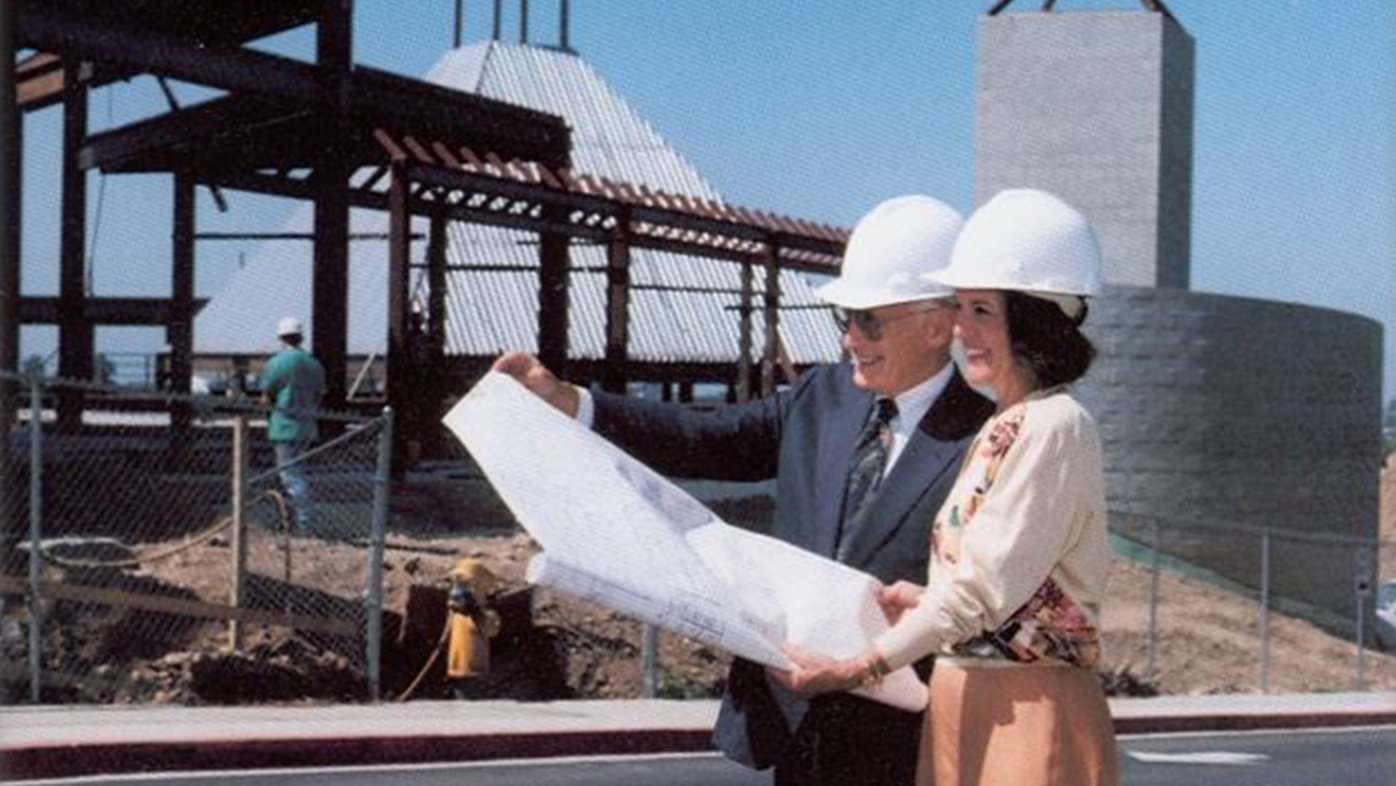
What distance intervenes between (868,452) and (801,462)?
0.45 ft

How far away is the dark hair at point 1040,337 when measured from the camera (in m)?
3.58

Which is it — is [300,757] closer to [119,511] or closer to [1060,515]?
[119,511]

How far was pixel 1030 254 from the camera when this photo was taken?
3.56 m

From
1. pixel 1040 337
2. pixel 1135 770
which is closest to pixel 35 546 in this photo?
pixel 1135 770

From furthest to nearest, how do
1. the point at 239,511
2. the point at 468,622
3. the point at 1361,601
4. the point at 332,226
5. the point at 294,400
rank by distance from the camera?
the point at 332,226, the point at 1361,601, the point at 294,400, the point at 468,622, the point at 239,511

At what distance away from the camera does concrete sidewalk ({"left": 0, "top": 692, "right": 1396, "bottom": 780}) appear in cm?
1073

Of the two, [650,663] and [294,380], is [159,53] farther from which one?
[650,663]

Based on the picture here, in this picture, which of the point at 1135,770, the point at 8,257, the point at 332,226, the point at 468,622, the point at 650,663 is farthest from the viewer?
the point at 332,226

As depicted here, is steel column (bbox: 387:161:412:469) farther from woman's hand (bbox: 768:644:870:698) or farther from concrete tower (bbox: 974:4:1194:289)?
woman's hand (bbox: 768:644:870:698)

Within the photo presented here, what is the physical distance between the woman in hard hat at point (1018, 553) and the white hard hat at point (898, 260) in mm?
275

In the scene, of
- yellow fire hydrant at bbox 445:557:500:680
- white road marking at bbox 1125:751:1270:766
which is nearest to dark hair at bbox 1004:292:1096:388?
white road marking at bbox 1125:751:1270:766

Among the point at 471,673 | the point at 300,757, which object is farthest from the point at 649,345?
the point at 300,757

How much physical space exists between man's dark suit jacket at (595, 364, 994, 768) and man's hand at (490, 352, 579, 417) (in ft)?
0.29

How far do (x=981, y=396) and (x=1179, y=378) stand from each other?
26108 millimetres
